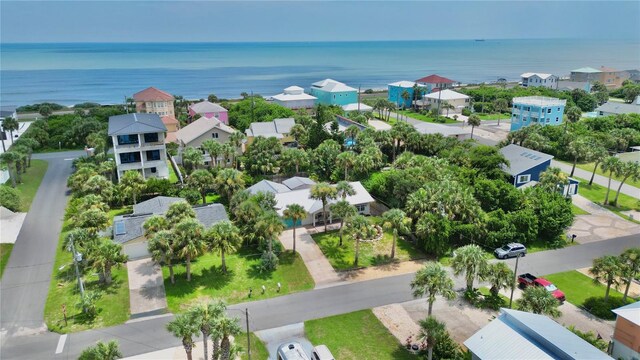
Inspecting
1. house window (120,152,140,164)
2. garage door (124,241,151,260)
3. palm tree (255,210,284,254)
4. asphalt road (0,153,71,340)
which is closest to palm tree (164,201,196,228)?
garage door (124,241,151,260)

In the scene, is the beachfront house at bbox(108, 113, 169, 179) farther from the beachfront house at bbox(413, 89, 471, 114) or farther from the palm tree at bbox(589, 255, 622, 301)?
the beachfront house at bbox(413, 89, 471, 114)

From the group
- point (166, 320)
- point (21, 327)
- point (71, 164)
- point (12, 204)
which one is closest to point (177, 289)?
point (166, 320)

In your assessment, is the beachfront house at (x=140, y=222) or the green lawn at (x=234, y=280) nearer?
the green lawn at (x=234, y=280)

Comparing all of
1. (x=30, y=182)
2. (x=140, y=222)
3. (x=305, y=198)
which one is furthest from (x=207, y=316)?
(x=30, y=182)

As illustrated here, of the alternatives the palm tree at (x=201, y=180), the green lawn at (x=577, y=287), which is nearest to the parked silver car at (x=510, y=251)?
the green lawn at (x=577, y=287)

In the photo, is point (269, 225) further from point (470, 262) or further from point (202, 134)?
point (202, 134)

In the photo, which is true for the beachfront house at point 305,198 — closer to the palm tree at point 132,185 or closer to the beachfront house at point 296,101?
the palm tree at point 132,185

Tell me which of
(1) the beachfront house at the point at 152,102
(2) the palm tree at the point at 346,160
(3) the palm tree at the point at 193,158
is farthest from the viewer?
(1) the beachfront house at the point at 152,102
